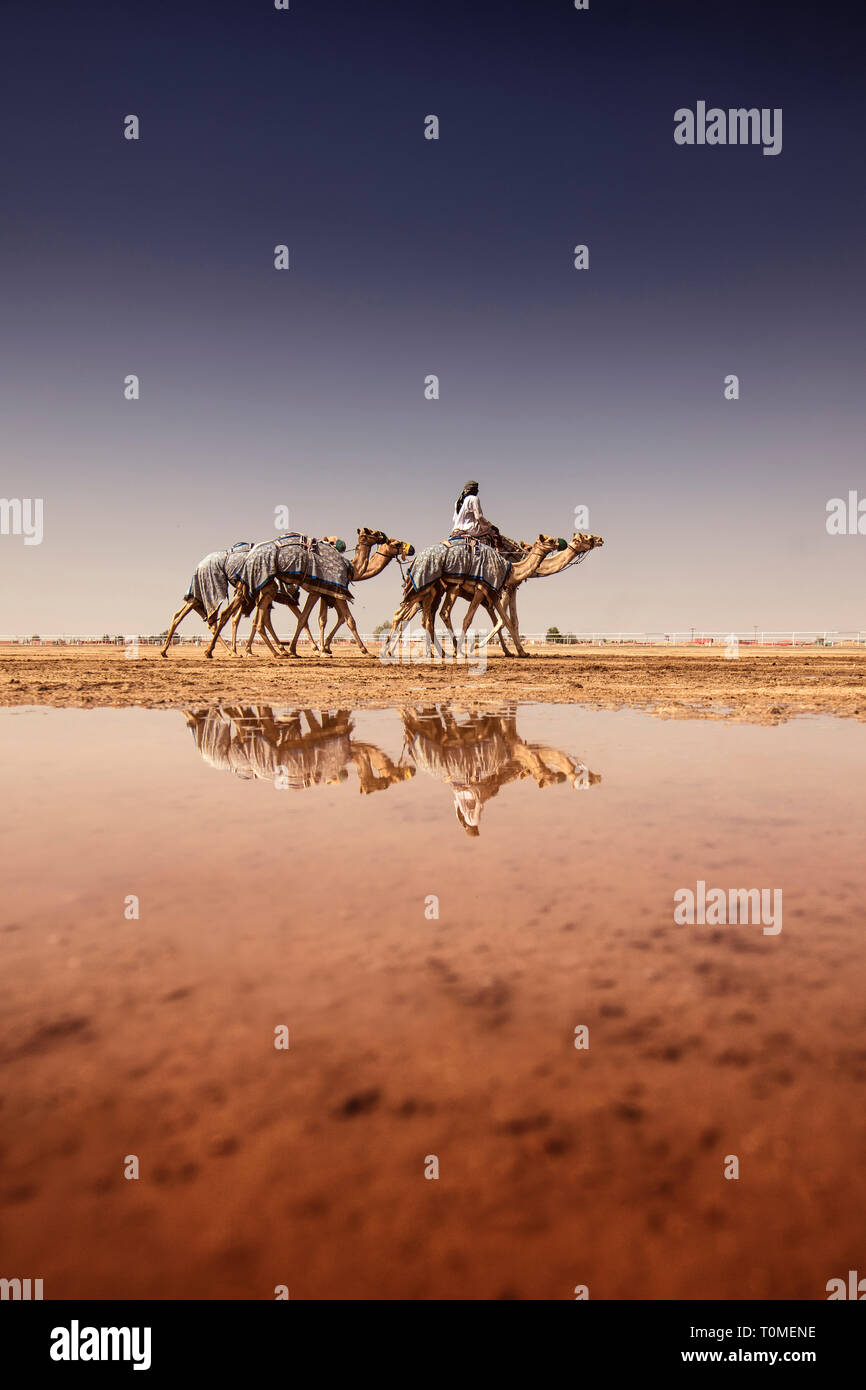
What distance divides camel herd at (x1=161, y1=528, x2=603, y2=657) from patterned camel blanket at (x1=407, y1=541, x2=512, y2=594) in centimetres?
3

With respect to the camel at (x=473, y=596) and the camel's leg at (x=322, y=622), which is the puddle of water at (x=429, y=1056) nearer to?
the camel at (x=473, y=596)

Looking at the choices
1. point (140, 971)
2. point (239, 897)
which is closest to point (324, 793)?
→ point (239, 897)

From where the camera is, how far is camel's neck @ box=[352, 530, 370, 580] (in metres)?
23.0

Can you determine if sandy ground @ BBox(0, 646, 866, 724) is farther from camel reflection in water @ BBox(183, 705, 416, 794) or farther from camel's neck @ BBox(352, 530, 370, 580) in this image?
camel's neck @ BBox(352, 530, 370, 580)

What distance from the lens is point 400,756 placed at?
5445mm

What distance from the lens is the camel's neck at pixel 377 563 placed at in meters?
23.2

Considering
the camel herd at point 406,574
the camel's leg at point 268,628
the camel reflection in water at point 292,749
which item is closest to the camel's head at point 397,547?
the camel herd at point 406,574

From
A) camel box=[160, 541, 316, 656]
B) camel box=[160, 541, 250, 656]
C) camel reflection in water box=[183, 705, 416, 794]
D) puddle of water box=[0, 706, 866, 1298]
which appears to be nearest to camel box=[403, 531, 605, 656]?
camel box=[160, 541, 316, 656]

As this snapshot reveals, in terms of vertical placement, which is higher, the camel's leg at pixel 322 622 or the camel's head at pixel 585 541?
the camel's head at pixel 585 541

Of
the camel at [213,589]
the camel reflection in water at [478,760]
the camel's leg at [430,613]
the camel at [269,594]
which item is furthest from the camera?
→ the camel at [213,589]

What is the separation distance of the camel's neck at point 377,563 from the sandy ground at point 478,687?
19.9 ft

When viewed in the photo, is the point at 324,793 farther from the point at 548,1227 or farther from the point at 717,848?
the point at 548,1227

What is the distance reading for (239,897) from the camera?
260 centimetres

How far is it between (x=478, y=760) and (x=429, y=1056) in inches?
143
